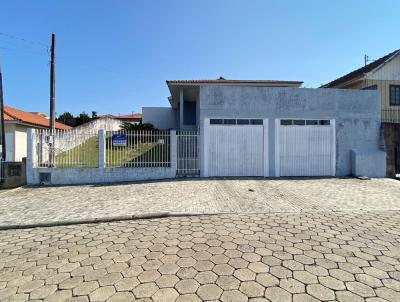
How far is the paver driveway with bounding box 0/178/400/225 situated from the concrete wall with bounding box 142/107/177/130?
48.9 feet

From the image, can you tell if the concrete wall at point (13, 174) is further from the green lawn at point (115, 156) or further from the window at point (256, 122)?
the window at point (256, 122)

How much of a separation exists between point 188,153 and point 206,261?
702 cm

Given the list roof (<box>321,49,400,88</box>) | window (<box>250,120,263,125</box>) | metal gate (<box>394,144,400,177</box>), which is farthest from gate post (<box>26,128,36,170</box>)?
roof (<box>321,49,400,88</box>)

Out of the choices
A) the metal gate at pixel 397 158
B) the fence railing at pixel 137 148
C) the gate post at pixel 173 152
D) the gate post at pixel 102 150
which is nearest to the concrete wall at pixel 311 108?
the metal gate at pixel 397 158

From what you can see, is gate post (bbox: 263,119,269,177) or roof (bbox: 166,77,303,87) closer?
gate post (bbox: 263,119,269,177)

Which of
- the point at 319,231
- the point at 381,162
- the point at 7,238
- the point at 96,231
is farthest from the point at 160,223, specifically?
the point at 381,162

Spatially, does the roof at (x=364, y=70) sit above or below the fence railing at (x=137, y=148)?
above

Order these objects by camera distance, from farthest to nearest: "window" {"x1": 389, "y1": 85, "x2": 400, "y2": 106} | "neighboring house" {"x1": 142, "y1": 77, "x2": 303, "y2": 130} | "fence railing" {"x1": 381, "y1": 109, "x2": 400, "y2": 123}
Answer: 1. "window" {"x1": 389, "y1": 85, "x2": 400, "y2": 106}
2. "fence railing" {"x1": 381, "y1": 109, "x2": 400, "y2": 123}
3. "neighboring house" {"x1": 142, "y1": 77, "x2": 303, "y2": 130}

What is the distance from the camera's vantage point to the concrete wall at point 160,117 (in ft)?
77.2

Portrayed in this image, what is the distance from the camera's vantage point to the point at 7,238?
442 cm

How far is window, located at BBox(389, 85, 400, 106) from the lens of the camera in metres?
16.9

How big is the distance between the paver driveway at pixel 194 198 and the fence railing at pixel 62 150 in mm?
1166

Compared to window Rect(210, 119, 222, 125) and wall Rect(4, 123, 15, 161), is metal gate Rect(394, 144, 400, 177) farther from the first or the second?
wall Rect(4, 123, 15, 161)

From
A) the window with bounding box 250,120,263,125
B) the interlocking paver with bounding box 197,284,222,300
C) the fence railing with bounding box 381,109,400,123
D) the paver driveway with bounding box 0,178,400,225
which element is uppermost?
the fence railing with bounding box 381,109,400,123
